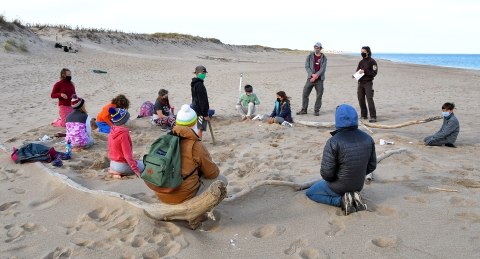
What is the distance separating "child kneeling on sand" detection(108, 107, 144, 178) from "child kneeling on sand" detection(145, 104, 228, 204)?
1.55m

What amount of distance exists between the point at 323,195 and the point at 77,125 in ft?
15.2

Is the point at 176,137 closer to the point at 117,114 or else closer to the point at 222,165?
the point at 117,114

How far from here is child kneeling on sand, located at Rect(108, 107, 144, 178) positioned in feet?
16.9

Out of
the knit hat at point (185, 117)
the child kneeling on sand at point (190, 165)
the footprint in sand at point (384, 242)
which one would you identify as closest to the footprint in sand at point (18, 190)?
the child kneeling on sand at point (190, 165)

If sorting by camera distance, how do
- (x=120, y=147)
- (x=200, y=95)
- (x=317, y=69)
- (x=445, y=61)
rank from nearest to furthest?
(x=120, y=147), (x=200, y=95), (x=317, y=69), (x=445, y=61)

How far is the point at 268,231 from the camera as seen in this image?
12.3 feet

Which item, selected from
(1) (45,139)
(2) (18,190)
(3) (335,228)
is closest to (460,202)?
(3) (335,228)

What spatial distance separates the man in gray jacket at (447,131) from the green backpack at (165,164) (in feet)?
17.5

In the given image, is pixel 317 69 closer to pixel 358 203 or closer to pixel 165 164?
pixel 358 203

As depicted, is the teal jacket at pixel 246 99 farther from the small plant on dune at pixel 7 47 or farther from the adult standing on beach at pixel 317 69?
the small plant on dune at pixel 7 47

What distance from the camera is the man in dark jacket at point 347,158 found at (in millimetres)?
3871

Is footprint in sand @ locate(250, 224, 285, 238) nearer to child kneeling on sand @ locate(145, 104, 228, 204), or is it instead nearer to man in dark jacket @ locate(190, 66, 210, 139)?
child kneeling on sand @ locate(145, 104, 228, 204)

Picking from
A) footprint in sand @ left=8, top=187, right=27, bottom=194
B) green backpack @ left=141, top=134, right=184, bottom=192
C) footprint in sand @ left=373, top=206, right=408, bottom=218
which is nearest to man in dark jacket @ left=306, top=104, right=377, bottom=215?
footprint in sand @ left=373, top=206, right=408, bottom=218

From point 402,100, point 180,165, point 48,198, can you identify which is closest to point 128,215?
point 180,165
